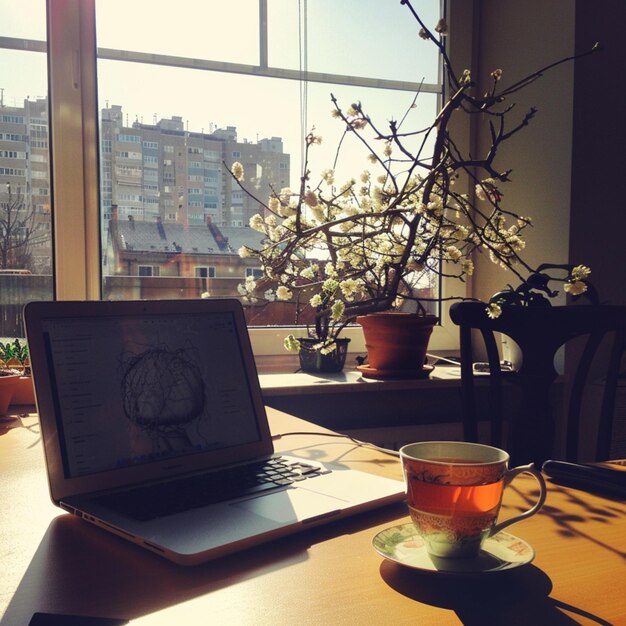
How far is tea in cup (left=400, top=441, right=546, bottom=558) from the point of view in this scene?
56 centimetres

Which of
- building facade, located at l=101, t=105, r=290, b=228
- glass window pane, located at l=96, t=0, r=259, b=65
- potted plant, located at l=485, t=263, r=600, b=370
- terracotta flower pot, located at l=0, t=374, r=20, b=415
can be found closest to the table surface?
terracotta flower pot, located at l=0, t=374, r=20, b=415

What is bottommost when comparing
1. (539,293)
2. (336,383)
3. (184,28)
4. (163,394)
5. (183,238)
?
(336,383)

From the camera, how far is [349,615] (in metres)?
0.49

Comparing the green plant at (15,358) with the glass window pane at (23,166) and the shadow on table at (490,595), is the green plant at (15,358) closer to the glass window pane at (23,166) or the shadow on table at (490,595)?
the glass window pane at (23,166)

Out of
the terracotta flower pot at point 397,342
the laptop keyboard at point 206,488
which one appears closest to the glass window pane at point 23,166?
the terracotta flower pot at point 397,342

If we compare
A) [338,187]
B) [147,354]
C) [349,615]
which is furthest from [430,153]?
[349,615]

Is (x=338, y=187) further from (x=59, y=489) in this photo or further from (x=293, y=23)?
(x=59, y=489)

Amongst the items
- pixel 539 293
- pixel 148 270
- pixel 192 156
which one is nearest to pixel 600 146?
pixel 539 293

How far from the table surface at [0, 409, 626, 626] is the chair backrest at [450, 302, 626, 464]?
0.65 meters

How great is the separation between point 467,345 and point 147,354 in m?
0.73

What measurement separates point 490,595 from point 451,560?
1.8 inches

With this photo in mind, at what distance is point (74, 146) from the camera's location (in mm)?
1815

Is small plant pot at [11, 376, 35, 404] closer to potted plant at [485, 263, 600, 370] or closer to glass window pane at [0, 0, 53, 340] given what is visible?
glass window pane at [0, 0, 53, 340]

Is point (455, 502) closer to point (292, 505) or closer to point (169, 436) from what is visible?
point (292, 505)
